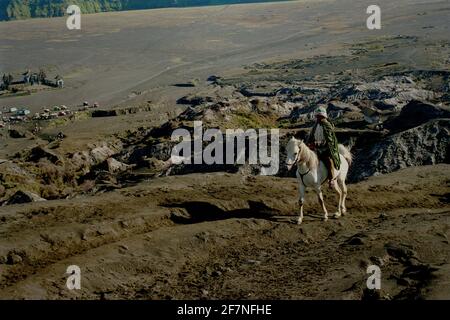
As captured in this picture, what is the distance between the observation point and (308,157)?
17.5 metres

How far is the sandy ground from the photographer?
108 metres

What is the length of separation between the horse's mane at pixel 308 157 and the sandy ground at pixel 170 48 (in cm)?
7475

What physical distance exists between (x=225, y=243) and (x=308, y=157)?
3526 millimetres

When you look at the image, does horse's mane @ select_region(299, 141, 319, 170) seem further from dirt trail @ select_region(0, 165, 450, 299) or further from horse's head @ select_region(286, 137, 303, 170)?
dirt trail @ select_region(0, 165, 450, 299)

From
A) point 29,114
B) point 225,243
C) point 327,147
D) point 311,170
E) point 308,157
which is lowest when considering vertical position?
point 29,114

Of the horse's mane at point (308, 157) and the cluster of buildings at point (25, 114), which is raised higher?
the horse's mane at point (308, 157)

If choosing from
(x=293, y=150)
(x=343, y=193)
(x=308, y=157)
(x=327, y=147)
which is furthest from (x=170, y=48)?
(x=293, y=150)

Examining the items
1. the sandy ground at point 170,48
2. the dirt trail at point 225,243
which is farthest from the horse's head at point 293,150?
the sandy ground at point 170,48

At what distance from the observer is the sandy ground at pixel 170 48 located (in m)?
108

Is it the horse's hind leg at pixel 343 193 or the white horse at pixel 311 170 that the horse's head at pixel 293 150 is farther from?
the horse's hind leg at pixel 343 193

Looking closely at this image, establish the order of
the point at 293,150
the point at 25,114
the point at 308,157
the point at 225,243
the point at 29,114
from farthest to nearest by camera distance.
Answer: the point at 29,114
the point at 25,114
the point at 308,157
the point at 225,243
the point at 293,150

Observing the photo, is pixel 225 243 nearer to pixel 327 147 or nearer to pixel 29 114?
pixel 327 147

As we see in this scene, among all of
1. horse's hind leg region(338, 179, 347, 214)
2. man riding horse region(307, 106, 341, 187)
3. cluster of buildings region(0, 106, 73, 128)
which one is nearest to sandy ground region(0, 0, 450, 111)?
cluster of buildings region(0, 106, 73, 128)
